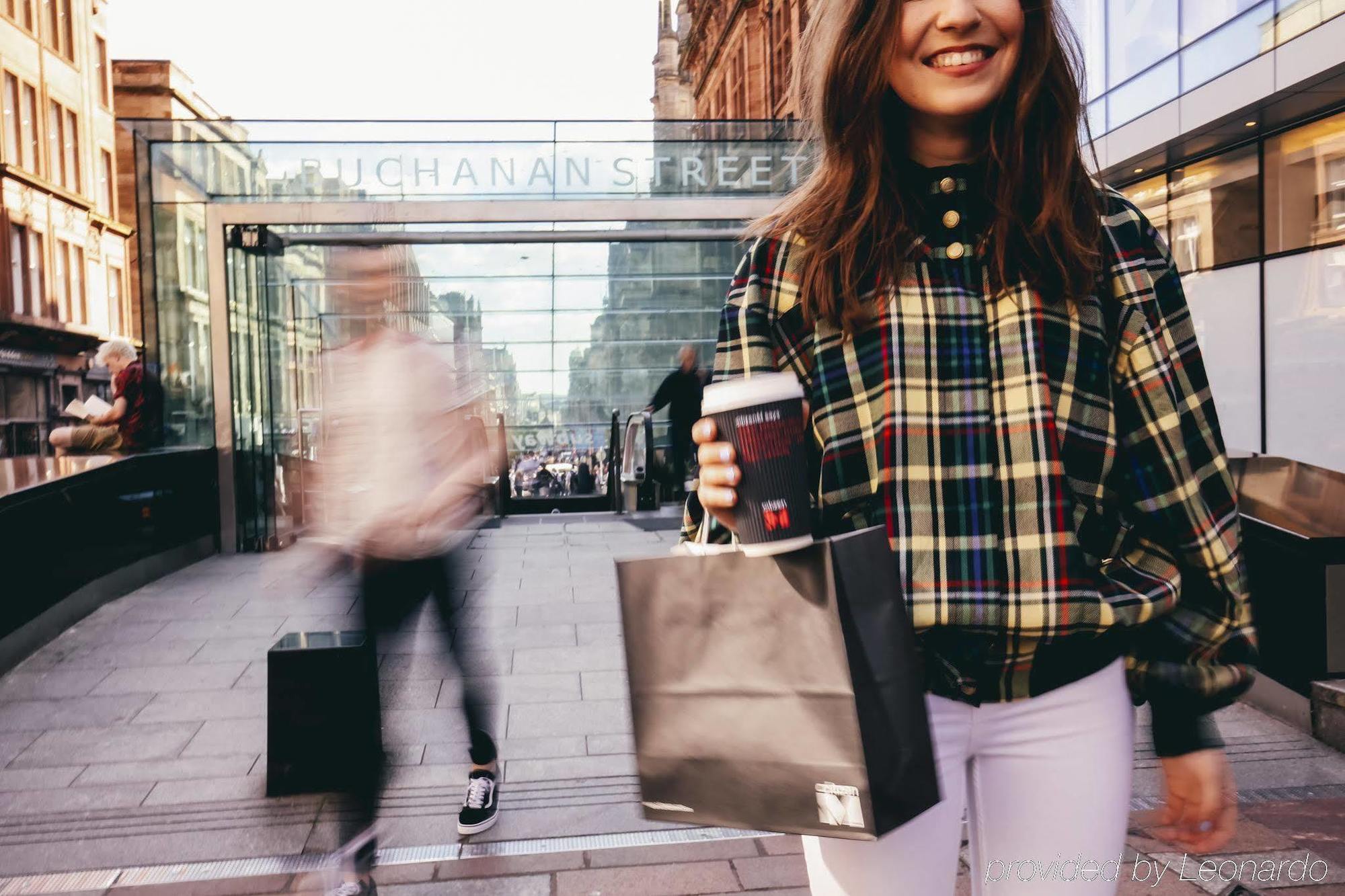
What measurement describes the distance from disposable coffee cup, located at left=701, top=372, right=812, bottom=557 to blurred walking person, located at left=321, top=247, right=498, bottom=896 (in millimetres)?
2218

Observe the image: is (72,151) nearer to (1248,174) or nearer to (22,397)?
(22,397)

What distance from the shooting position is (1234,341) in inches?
451

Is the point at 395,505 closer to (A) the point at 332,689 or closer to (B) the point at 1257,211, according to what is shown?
(A) the point at 332,689

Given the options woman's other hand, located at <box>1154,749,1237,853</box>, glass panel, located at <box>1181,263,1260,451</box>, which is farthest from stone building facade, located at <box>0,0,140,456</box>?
woman's other hand, located at <box>1154,749,1237,853</box>

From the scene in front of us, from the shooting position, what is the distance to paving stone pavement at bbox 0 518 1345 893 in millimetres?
3320

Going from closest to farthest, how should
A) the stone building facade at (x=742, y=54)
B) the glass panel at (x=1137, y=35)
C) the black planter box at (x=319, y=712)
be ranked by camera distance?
the black planter box at (x=319, y=712), the glass panel at (x=1137, y=35), the stone building facade at (x=742, y=54)

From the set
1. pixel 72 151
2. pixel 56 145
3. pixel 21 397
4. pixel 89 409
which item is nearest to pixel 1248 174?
pixel 89 409

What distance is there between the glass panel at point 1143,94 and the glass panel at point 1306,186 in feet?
4.21

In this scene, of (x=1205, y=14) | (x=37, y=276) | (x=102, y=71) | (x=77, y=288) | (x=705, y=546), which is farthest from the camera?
(x=102, y=71)

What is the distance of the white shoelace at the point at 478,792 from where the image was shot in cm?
367

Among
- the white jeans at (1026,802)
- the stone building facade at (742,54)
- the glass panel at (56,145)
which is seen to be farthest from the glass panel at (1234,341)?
the glass panel at (56,145)

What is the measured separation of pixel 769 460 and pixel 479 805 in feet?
9.75

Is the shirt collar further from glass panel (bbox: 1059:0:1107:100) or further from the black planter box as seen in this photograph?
glass panel (bbox: 1059:0:1107:100)

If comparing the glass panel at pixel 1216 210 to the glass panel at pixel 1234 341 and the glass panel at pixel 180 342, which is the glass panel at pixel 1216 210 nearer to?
the glass panel at pixel 1234 341
